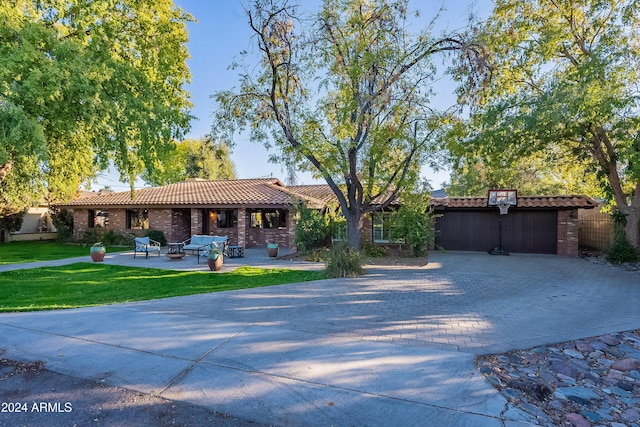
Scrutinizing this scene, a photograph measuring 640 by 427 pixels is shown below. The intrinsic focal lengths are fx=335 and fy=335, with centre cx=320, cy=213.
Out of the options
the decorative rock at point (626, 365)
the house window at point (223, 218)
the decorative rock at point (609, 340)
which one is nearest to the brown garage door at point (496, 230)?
the house window at point (223, 218)

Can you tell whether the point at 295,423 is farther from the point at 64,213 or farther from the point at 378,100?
the point at 64,213

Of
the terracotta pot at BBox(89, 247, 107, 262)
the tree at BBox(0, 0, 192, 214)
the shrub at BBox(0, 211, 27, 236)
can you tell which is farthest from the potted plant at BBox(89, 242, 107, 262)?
the shrub at BBox(0, 211, 27, 236)

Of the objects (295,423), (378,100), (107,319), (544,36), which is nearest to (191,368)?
(295,423)

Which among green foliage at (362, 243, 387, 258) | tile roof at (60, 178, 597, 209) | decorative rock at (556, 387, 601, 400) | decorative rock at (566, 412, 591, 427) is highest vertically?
tile roof at (60, 178, 597, 209)

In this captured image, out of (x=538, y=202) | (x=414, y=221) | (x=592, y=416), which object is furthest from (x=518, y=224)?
(x=592, y=416)

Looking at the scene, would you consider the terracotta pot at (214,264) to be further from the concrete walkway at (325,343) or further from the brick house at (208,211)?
the brick house at (208,211)

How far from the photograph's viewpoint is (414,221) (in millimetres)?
14703

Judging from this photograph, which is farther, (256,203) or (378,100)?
(256,203)

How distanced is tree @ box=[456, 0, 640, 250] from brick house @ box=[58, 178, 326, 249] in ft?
30.0

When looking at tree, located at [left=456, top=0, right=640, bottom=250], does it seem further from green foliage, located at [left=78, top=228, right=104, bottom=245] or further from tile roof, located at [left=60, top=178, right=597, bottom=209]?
green foliage, located at [left=78, top=228, right=104, bottom=245]

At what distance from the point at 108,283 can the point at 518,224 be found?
1819cm

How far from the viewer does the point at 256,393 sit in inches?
133

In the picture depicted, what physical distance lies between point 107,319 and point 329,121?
861cm

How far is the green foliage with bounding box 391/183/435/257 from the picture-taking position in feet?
47.8
